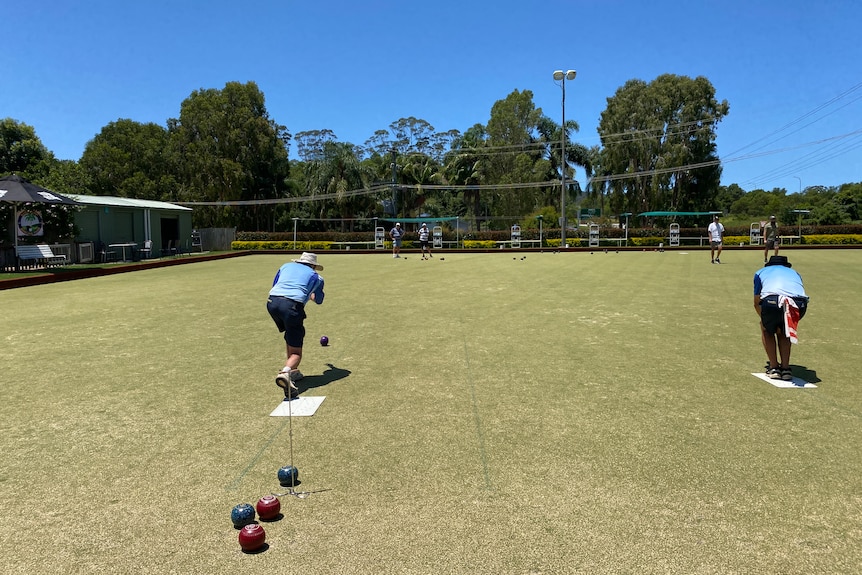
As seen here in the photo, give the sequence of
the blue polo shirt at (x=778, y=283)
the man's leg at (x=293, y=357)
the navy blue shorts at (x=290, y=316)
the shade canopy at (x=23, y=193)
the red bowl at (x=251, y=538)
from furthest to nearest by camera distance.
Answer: the shade canopy at (x=23, y=193) < the navy blue shorts at (x=290, y=316) < the man's leg at (x=293, y=357) < the blue polo shirt at (x=778, y=283) < the red bowl at (x=251, y=538)

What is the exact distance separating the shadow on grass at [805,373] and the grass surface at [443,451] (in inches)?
2.8

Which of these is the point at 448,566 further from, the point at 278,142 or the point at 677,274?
the point at 278,142

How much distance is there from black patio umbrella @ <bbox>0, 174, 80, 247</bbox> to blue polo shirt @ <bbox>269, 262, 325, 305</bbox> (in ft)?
52.1

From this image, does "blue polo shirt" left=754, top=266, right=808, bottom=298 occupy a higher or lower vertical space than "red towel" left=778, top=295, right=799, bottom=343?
higher

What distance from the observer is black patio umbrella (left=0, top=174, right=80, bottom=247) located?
1730 centimetres

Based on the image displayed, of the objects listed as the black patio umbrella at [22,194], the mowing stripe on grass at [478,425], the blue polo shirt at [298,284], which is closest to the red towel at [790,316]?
the mowing stripe on grass at [478,425]

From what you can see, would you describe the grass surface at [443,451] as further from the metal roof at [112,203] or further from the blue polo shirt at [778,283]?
the metal roof at [112,203]

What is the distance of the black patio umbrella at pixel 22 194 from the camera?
56.7 ft

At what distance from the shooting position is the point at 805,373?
19.3ft

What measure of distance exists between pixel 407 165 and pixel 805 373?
48.6 meters

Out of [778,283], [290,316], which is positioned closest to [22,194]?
[290,316]

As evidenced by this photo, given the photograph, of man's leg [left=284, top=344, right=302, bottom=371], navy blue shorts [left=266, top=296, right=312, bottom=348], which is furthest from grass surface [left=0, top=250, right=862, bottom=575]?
navy blue shorts [left=266, top=296, right=312, bottom=348]

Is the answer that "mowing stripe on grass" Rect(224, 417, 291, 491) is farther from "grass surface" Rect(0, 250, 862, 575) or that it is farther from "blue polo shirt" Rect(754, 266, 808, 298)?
"blue polo shirt" Rect(754, 266, 808, 298)

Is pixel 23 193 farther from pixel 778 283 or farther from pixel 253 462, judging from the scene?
pixel 778 283
